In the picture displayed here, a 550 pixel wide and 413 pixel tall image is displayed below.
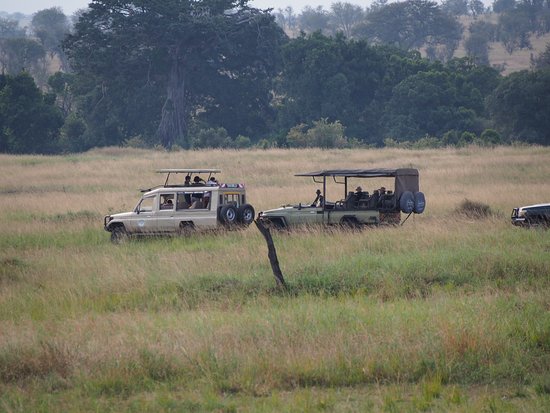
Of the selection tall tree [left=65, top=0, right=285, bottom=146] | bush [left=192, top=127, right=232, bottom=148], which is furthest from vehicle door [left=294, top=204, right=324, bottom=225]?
tall tree [left=65, top=0, right=285, bottom=146]

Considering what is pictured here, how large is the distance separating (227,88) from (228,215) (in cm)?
5588

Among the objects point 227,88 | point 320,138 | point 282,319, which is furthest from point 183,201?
point 227,88

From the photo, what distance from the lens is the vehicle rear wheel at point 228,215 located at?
22438mm

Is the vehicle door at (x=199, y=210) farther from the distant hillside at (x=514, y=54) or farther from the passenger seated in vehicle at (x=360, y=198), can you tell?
the distant hillside at (x=514, y=54)

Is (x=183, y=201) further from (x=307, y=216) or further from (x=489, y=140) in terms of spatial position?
(x=489, y=140)

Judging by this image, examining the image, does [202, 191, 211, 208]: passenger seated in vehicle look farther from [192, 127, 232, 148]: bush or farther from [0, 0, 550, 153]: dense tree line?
[192, 127, 232, 148]: bush

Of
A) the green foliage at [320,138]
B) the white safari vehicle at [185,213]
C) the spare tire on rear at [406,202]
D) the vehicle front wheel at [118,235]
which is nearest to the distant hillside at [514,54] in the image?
the green foliage at [320,138]

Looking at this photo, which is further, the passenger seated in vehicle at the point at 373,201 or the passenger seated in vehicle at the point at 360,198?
the passenger seated in vehicle at the point at 360,198

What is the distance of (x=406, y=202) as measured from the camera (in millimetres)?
22156

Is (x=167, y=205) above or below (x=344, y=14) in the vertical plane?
below

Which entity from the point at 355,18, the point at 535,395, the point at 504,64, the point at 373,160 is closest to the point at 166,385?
the point at 535,395

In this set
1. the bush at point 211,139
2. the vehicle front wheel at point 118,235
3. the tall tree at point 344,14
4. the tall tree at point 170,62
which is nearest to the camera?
the vehicle front wheel at point 118,235

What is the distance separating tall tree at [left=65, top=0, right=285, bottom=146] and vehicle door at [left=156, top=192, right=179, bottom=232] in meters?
47.9

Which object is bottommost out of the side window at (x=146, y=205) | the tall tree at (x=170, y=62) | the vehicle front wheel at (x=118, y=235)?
the vehicle front wheel at (x=118, y=235)
